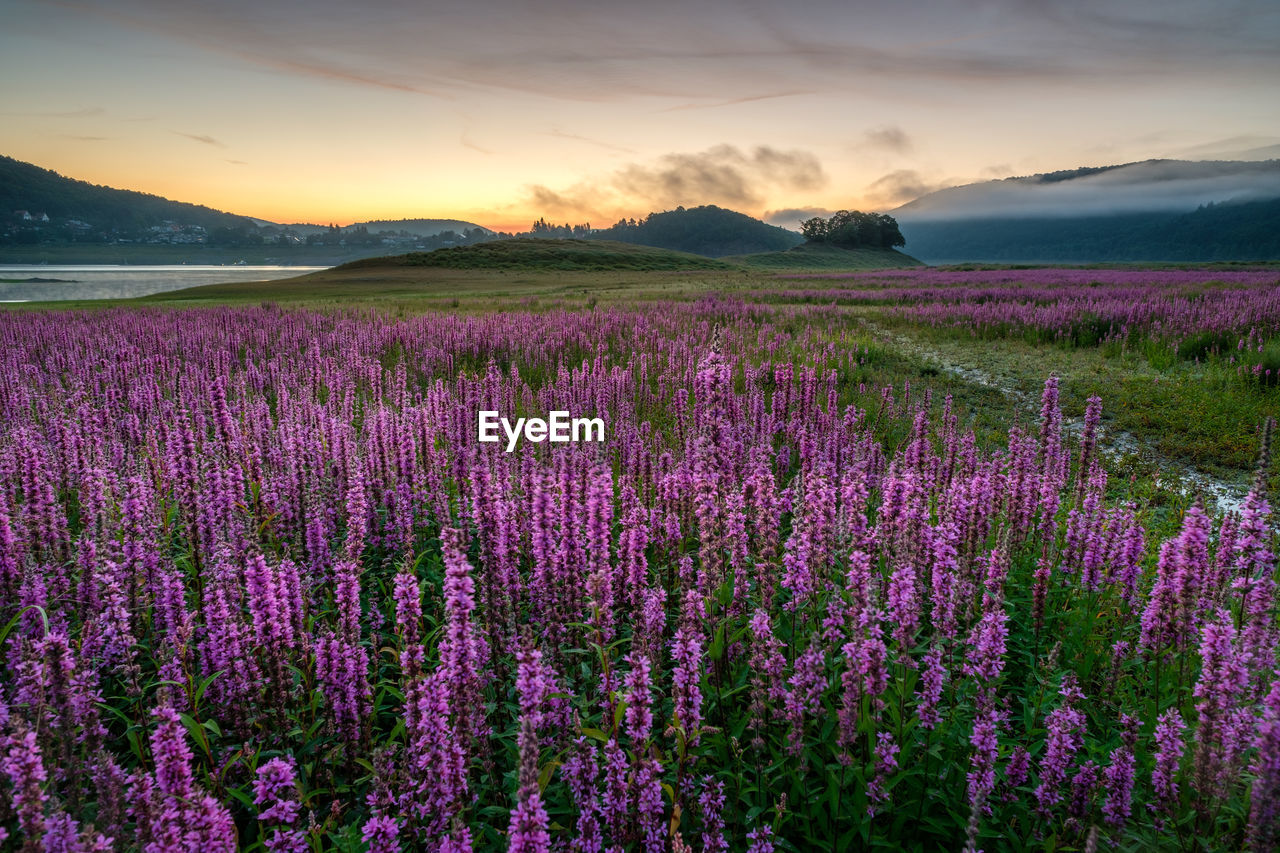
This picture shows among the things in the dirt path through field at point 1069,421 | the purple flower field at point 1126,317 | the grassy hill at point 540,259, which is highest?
the grassy hill at point 540,259

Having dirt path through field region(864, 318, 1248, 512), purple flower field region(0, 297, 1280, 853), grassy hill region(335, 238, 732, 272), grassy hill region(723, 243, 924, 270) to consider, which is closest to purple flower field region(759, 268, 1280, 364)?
dirt path through field region(864, 318, 1248, 512)

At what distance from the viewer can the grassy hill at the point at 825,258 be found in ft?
483

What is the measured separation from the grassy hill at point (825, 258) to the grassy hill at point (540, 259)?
2538cm

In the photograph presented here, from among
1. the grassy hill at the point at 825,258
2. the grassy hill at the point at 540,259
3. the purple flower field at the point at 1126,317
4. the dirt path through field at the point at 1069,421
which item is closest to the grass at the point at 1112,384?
the dirt path through field at the point at 1069,421

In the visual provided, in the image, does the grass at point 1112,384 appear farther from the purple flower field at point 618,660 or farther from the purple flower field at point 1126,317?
the purple flower field at point 618,660

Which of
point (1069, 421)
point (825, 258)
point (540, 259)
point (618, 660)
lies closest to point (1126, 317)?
point (1069, 421)

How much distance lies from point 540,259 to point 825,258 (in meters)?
85.0

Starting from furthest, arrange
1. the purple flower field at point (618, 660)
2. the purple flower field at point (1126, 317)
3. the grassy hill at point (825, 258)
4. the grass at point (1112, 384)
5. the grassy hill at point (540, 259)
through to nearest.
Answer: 1. the grassy hill at point (825, 258)
2. the grassy hill at point (540, 259)
3. the purple flower field at point (1126, 317)
4. the grass at point (1112, 384)
5. the purple flower field at point (618, 660)

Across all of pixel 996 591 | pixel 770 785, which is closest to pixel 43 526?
pixel 770 785

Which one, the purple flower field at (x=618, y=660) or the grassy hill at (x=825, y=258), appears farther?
the grassy hill at (x=825, y=258)

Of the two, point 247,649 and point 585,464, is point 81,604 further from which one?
point 585,464

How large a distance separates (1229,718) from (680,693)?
2.67m

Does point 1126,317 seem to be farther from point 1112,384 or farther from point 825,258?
point 825,258

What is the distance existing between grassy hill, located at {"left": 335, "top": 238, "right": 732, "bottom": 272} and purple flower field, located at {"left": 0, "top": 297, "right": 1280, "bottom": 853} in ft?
342
